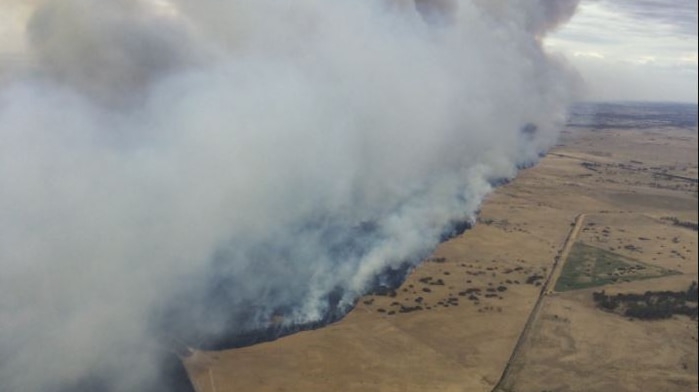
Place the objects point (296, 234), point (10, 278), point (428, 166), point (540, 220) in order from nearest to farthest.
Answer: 1. point (10, 278)
2. point (296, 234)
3. point (428, 166)
4. point (540, 220)

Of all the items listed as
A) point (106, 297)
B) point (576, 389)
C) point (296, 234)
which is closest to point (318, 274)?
point (296, 234)

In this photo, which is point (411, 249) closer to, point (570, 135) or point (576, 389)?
point (576, 389)

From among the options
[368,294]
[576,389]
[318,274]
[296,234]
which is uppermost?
[296,234]

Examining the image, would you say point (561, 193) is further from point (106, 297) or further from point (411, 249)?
point (106, 297)

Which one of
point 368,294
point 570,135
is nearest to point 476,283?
point 368,294

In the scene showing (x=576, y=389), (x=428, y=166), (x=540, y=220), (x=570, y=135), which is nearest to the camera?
(x=576, y=389)

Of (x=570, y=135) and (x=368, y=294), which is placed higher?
(x=570, y=135)

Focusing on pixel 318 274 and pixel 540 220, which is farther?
pixel 540 220
